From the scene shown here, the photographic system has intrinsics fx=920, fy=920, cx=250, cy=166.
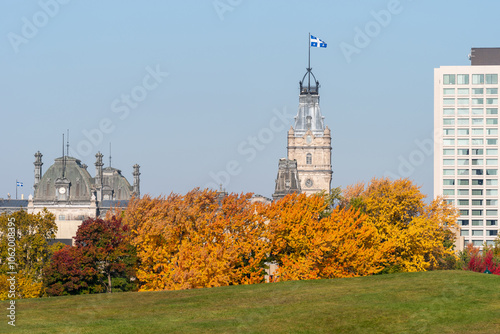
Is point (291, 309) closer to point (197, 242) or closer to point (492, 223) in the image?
point (197, 242)

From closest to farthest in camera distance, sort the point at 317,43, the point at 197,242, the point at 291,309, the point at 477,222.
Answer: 1. the point at 291,309
2. the point at 197,242
3. the point at 317,43
4. the point at 477,222

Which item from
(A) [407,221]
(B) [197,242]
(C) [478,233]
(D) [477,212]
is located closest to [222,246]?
(B) [197,242]

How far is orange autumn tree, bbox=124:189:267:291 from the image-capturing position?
81812mm

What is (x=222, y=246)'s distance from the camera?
84250mm

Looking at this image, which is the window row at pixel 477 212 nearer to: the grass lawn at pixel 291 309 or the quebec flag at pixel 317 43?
the quebec flag at pixel 317 43

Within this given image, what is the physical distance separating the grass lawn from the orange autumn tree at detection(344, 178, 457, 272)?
97.1 ft

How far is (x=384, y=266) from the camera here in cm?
9675

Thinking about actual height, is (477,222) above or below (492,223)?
above

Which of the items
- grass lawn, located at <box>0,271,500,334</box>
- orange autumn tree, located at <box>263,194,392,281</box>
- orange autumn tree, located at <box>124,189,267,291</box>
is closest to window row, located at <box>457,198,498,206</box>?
orange autumn tree, located at <box>263,194,392,281</box>

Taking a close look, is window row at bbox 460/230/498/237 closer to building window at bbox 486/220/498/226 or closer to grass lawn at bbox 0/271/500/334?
building window at bbox 486/220/498/226

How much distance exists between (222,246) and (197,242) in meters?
3.05

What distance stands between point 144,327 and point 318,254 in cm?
4092

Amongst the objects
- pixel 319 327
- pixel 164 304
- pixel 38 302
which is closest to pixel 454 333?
pixel 319 327

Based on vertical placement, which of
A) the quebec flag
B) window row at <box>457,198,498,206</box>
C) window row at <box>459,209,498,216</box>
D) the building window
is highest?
the quebec flag
